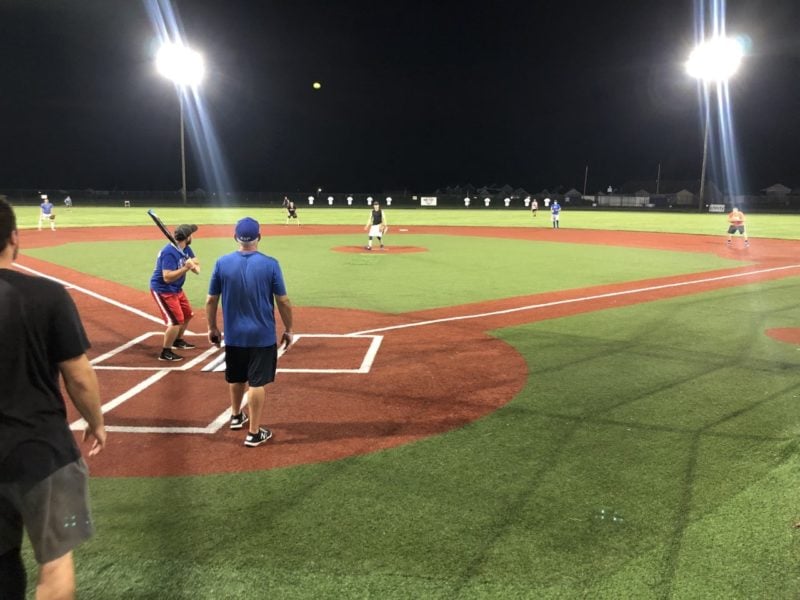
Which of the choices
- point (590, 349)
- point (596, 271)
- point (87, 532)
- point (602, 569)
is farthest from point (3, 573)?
point (596, 271)

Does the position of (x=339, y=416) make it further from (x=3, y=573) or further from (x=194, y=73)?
(x=194, y=73)

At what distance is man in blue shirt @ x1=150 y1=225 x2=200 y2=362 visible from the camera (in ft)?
26.3

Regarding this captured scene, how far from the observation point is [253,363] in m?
5.20

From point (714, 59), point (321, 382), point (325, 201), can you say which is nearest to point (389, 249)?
point (321, 382)

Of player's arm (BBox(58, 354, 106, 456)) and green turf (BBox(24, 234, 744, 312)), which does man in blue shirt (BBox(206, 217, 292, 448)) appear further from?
green turf (BBox(24, 234, 744, 312))

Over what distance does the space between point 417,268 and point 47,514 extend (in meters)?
15.6

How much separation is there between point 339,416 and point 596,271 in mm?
13664

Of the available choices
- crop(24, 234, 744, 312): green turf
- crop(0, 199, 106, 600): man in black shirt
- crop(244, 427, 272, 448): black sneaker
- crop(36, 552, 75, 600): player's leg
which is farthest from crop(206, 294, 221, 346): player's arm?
crop(24, 234, 744, 312): green turf

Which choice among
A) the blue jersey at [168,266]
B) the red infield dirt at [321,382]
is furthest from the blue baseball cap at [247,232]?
the blue jersey at [168,266]

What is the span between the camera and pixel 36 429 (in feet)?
8.44

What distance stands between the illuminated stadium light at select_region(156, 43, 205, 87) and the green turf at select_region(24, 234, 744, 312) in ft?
99.6

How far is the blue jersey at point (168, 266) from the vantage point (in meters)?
8.02

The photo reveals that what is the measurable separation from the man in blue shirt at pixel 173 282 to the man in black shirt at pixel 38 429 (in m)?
5.50

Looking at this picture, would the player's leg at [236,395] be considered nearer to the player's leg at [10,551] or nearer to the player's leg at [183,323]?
the player's leg at [10,551]
